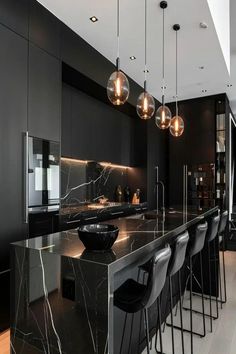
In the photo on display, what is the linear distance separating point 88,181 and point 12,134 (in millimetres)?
2359

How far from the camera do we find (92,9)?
3045 millimetres

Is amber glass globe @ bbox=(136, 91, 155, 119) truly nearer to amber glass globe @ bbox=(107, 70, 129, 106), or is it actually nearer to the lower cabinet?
amber glass globe @ bbox=(107, 70, 129, 106)

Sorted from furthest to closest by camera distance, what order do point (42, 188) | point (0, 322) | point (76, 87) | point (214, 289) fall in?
1. point (76, 87)
2. point (214, 289)
3. point (42, 188)
4. point (0, 322)

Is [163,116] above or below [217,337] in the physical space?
above

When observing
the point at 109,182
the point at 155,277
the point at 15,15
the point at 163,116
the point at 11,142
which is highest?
the point at 15,15

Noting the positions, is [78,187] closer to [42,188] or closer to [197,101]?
[42,188]

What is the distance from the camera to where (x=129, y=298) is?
164 centimetres

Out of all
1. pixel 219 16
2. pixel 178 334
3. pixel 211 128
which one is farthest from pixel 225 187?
pixel 178 334

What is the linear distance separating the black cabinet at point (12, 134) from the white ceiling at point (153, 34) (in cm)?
77

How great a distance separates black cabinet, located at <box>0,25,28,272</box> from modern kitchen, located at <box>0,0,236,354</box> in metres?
0.01

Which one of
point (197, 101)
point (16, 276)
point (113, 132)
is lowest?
point (16, 276)

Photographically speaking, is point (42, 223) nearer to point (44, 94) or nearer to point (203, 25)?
point (44, 94)

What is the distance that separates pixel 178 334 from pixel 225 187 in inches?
172

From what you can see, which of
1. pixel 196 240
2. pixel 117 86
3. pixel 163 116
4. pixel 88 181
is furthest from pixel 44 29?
pixel 196 240
